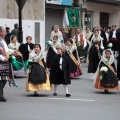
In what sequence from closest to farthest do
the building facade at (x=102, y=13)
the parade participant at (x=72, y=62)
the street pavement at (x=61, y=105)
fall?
the street pavement at (x=61, y=105)
the parade participant at (x=72, y=62)
the building facade at (x=102, y=13)

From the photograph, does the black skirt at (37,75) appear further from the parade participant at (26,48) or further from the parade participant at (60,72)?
the parade participant at (26,48)

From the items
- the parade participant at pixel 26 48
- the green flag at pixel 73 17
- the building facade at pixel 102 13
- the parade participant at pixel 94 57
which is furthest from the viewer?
the building facade at pixel 102 13

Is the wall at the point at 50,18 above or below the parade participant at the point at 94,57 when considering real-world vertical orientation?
above

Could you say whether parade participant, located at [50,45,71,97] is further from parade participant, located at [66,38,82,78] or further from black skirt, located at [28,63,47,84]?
parade participant, located at [66,38,82,78]

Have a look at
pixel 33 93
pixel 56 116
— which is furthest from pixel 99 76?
pixel 56 116

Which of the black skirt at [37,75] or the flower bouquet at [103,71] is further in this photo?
the flower bouquet at [103,71]

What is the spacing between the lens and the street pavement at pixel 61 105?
30.4 ft

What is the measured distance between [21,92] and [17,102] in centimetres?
189

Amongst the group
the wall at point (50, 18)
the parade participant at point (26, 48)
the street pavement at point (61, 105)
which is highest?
the wall at point (50, 18)

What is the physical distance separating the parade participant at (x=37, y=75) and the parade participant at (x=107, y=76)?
5.26ft

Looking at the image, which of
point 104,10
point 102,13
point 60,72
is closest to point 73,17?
point 104,10

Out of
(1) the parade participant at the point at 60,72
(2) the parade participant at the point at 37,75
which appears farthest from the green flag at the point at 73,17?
(2) the parade participant at the point at 37,75

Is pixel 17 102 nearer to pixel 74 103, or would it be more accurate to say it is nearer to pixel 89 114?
pixel 74 103

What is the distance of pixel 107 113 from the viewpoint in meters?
9.73
